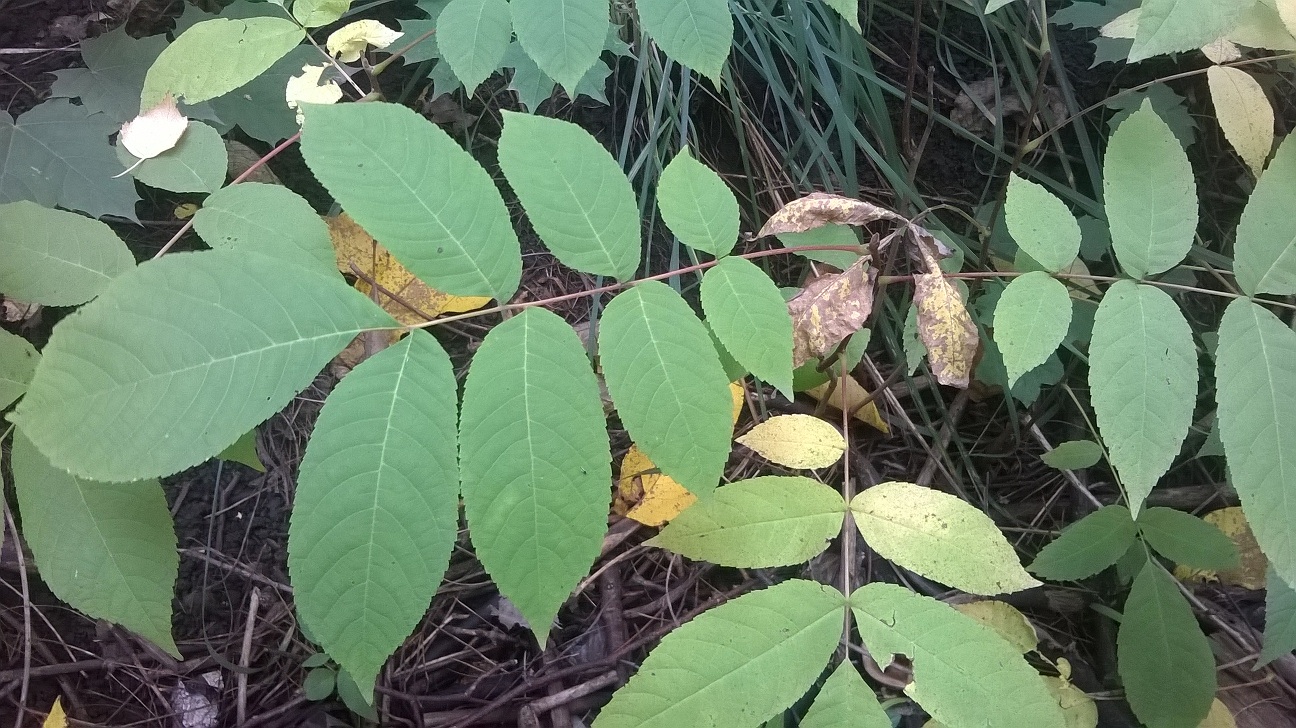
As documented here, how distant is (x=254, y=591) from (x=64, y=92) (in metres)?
1.13

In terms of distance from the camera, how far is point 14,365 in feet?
2.74

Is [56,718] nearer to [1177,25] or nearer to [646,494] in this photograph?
[646,494]

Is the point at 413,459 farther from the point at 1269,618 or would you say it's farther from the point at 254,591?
the point at 1269,618

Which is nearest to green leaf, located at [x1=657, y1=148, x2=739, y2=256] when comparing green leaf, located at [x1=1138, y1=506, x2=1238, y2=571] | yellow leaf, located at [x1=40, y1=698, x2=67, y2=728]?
green leaf, located at [x1=1138, y1=506, x2=1238, y2=571]

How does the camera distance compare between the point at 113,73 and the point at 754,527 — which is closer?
the point at 754,527

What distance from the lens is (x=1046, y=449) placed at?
5.19 feet

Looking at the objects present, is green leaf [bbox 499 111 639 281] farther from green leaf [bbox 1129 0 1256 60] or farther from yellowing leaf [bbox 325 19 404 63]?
green leaf [bbox 1129 0 1256 60]

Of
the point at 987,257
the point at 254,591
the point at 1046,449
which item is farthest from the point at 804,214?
the point at 254,591

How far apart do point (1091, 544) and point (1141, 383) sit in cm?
46

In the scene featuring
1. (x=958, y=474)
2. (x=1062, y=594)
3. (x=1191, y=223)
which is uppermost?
Answer: (x=1191, y=223)

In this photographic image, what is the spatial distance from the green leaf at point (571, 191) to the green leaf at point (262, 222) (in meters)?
0.31

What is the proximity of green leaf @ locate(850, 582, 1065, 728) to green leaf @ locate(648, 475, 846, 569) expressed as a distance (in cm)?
16

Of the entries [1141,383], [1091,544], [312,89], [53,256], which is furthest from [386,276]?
[1091,544]

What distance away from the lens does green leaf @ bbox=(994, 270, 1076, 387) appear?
932 mm
